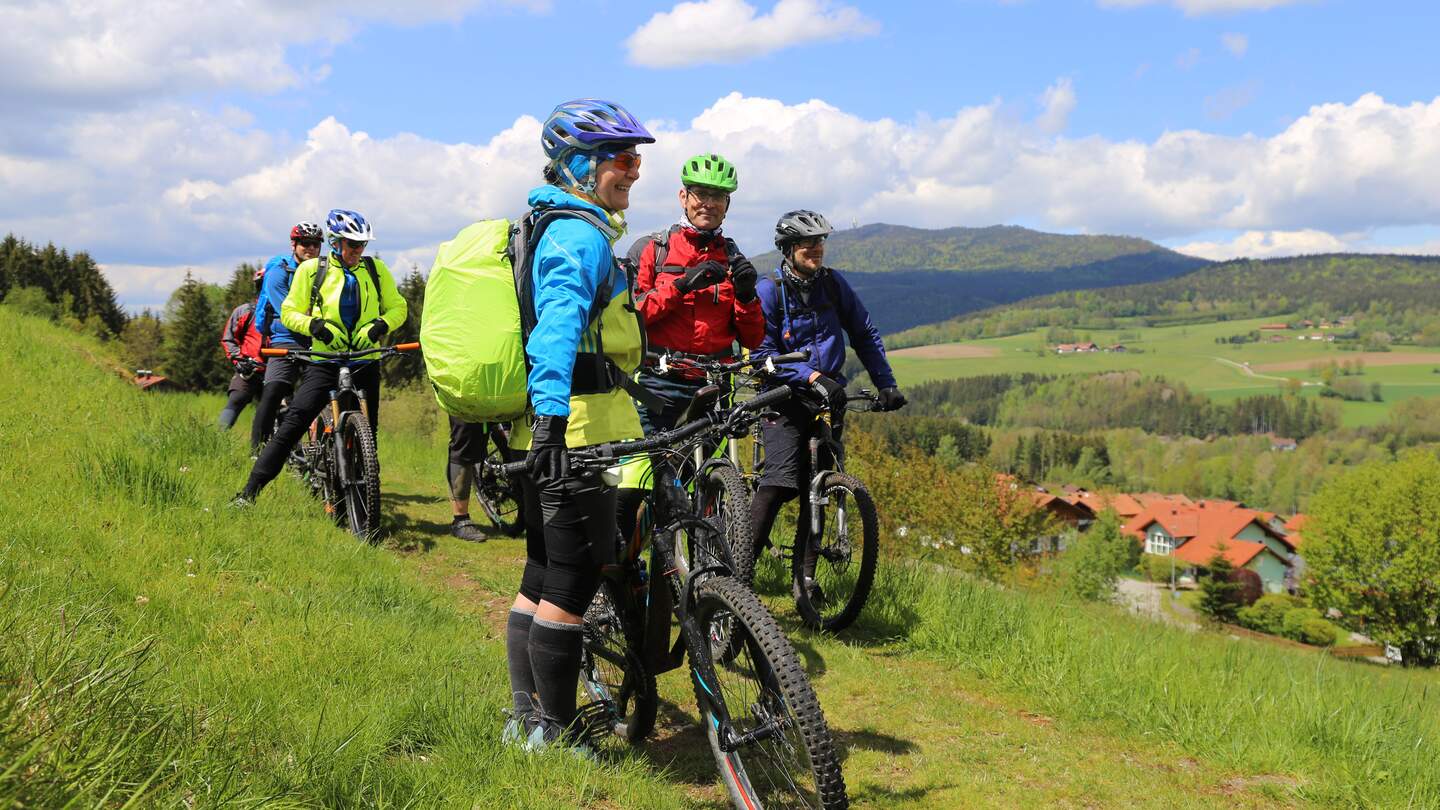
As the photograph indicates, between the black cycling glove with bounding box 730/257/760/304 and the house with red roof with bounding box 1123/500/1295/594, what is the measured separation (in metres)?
95.5

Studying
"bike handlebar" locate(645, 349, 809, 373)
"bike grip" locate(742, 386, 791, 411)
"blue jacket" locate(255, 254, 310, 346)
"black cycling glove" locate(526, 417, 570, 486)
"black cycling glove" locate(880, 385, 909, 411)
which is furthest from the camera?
"blue jacket" locate(255, 254, 310, 346)

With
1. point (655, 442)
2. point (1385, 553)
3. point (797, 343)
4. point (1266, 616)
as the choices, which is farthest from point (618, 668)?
point (1266, 616)

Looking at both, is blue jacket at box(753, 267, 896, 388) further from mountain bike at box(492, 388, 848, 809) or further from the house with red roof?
the house with red roof

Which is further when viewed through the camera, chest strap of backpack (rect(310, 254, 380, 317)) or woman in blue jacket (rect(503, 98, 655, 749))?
chest strap of backpack (rect(310, 254, 380, 317))

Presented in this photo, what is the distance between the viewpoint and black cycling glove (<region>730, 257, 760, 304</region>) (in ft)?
18.3

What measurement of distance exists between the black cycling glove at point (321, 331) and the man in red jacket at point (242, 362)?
9.08ft

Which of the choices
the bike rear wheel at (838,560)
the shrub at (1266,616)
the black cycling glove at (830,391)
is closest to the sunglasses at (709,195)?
the black cycling glove at (830,391)

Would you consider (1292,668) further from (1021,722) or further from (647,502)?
(647,502)

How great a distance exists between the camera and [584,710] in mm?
3752

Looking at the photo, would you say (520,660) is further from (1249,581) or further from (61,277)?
(1249,581)

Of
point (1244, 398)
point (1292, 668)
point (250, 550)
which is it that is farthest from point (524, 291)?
point (1244, 398)

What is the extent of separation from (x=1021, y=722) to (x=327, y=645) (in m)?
3.41

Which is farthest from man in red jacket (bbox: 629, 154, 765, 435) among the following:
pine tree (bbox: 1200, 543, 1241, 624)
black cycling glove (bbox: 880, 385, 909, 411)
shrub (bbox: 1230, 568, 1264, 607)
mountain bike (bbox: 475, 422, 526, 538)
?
shrub (bbox: 1230, 568, 1264, 607)

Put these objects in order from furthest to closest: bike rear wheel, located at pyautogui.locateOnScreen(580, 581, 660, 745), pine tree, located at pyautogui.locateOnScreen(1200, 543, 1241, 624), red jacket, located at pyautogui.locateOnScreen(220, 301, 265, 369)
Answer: pine tree, located at pyautogui.locateOnScreen(1200, 543, 1241, 624), red jacket, located at pyautogui.locateOnScreen(220, 301, 265, 369), bike rear wheel, located at pyautogui.locateOnScreen(580, 581, 660, 745)
